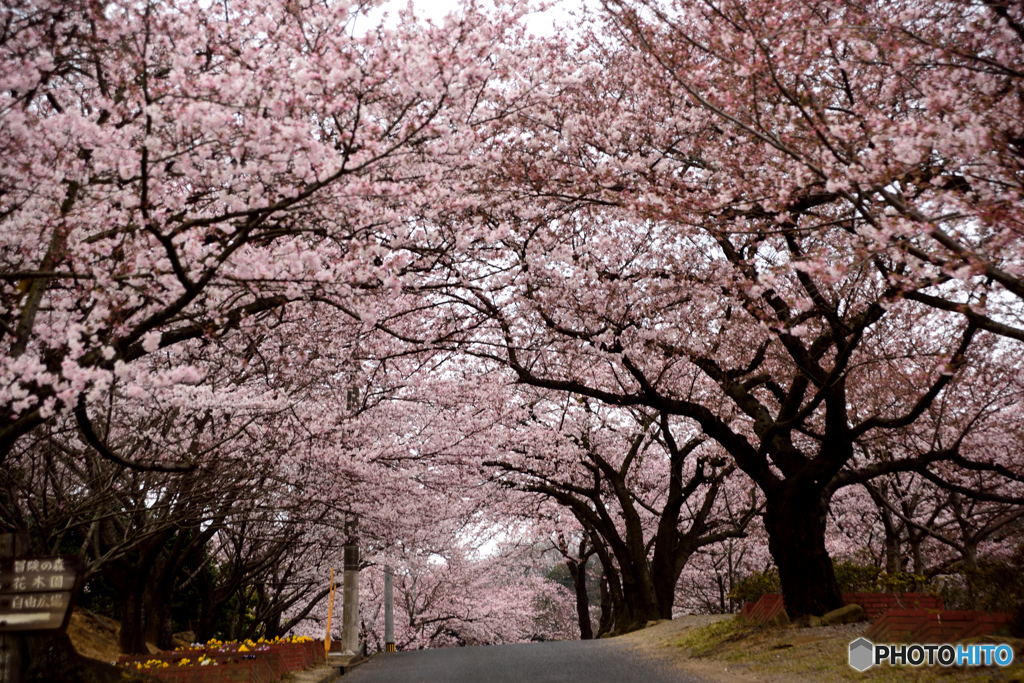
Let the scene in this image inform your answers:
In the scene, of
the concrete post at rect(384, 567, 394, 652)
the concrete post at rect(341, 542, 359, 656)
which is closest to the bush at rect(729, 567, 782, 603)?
the concrete post at rect(341, 542, 359, 656)

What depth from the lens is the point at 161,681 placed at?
902 cm

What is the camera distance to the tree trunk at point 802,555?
11258mm

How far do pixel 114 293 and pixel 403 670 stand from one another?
31.3ft

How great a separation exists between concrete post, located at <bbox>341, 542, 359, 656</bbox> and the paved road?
55cm

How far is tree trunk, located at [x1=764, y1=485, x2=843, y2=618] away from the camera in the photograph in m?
11.3

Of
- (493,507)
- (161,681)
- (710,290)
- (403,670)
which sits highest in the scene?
(710,290)

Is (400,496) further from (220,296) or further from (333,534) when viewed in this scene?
(220,296)

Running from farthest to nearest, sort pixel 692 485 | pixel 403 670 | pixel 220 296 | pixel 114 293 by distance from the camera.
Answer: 1. pixel 692 485
2. pixel 403 670
3. pixel 220 296
4. pixel 114 293

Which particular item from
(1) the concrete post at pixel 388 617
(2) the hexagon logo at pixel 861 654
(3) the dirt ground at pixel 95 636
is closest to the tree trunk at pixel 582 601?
(1) the concrete post at pixel 388 617

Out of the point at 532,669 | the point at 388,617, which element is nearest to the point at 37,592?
the point at 532,669

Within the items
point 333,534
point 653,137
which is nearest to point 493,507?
point 333,534

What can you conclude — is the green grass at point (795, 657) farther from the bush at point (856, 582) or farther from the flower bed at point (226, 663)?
the flower bed at point (226, 663)

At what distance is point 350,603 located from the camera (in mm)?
15703

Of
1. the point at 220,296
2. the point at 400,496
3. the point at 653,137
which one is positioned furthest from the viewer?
the point at 400,496
